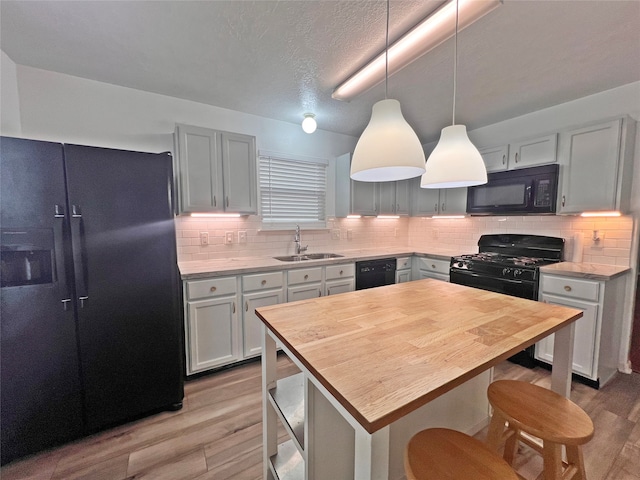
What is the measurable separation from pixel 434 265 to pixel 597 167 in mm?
1703

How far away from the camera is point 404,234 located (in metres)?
4.32

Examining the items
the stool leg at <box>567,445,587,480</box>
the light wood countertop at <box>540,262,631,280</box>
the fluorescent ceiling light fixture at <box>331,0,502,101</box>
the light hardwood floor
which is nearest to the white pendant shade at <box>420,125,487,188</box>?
the fluorescent ceiling light fixture at <box>331,0,502,101</box>

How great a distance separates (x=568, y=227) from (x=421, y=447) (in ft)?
9.47

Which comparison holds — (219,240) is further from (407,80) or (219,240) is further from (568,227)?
(568,227)

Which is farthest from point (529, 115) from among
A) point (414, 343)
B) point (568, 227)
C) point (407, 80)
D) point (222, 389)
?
point (222, 389)

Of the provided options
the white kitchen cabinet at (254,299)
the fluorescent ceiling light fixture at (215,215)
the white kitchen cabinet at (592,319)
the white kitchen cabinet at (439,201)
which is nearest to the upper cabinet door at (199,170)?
the fluorescent ceiling light fixture at (215,215)

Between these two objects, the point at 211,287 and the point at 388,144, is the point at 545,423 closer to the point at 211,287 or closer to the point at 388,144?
the point at 388,144

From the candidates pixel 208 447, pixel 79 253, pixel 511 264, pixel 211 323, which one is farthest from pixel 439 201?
pixel 79 253

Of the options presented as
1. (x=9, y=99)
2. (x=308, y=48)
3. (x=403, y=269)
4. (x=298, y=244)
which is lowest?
(x=403, y=269)

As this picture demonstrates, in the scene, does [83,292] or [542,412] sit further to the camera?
[83,292]

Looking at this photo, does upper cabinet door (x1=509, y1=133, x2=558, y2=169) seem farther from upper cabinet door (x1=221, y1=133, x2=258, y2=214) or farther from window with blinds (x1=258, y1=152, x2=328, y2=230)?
upper cabinet door (x1=221, y1=133, x2=258, y2=214)

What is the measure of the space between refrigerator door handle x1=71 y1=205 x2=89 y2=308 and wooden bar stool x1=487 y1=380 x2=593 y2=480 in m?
2.31

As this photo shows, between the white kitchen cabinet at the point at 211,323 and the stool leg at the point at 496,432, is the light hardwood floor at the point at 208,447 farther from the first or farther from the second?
the stool leg at the point at 496,432

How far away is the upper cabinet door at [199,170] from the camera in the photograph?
2336 mm
